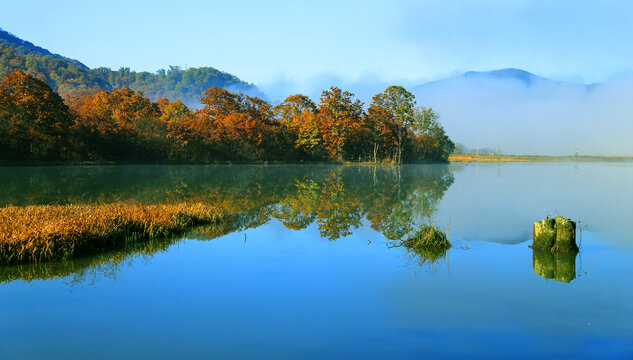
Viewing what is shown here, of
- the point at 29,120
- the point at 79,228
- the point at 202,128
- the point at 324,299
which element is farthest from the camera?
the point at 202,128

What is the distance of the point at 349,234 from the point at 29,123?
42.8 metres

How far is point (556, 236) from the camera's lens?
27.8 ft

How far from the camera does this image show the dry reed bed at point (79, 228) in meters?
7.38

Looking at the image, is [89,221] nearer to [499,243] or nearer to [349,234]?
[349,234]

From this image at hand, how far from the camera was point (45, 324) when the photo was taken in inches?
192

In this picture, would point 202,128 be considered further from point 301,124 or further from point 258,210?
point 258,210

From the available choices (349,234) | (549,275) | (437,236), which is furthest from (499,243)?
(349,234)

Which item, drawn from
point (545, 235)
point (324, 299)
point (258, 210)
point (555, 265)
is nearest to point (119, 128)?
point (258, 210)

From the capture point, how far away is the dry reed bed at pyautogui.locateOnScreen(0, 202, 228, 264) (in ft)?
24.2

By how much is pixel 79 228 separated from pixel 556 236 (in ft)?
30.0

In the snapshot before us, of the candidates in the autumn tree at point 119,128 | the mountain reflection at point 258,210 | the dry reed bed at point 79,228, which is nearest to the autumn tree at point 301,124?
the autumn tree at point 119,128

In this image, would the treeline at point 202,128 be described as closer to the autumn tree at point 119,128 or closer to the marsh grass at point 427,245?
the autumn tree at point 119,128

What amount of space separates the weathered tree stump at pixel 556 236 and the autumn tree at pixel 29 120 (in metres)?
45.5

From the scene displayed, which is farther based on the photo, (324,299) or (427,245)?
(427,245)
